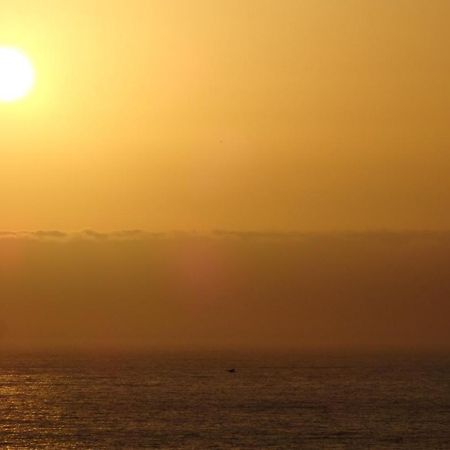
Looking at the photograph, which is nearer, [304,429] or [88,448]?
[88,448]

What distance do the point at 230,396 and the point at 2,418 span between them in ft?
170

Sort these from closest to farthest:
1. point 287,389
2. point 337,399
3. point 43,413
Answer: point 43,413 → point 337,399 → point 287,389

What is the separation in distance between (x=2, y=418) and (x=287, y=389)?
240ft

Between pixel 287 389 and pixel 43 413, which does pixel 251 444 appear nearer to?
pixel 43 413

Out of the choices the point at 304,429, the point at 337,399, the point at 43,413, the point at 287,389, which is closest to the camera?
the point at 304,429

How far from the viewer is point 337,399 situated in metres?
169

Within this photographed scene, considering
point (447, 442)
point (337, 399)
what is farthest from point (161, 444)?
point (337, 399)

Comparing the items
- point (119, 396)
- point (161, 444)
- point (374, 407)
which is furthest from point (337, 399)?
point (161, 444)

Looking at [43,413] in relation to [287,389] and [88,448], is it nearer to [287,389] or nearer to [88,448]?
[88,448]

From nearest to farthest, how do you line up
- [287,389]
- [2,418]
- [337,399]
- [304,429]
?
[304,429]
[2,418]
[337,399]
[287,389]

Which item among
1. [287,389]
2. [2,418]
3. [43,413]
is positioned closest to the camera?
[2,418]

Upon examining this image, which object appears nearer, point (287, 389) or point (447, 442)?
point (447, 442)

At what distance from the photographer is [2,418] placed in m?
136

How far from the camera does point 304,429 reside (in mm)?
124312
